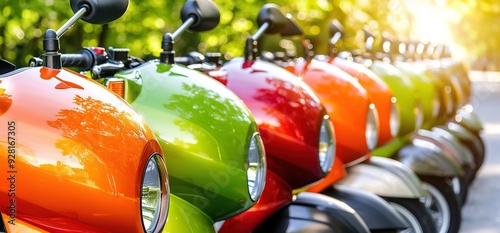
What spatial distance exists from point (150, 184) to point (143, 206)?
5cm

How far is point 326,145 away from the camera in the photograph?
3650mm

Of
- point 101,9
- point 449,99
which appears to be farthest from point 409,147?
point 101,9

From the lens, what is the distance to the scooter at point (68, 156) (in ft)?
6.14

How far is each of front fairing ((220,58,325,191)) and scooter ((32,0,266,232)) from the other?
492 millimetres

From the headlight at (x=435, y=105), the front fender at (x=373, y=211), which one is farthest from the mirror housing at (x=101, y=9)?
the headlight at (x=435, y=105)

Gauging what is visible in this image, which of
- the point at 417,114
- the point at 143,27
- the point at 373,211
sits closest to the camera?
the point at 373,211

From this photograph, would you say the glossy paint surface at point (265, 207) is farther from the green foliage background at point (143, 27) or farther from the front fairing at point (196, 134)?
the green foliage background at point (143, 27)

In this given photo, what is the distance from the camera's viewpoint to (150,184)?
2158 millimetres

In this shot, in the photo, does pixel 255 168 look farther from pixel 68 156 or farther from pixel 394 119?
pixel 394 119

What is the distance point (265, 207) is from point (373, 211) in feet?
2.66

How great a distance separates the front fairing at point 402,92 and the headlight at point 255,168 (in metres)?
2.87

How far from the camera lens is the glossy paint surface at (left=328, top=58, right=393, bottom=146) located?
499 centimetres

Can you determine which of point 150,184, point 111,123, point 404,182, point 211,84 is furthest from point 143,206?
point 404,182

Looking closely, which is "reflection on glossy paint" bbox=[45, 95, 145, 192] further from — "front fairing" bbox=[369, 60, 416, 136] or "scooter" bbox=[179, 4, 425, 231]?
"front fairing" bbox=[369, 60, 416, 136]
